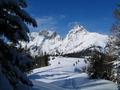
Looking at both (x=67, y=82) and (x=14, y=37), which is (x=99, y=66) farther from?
(x=14, y=37)

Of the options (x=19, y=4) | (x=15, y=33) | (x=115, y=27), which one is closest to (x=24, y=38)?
(x=15, y=33)

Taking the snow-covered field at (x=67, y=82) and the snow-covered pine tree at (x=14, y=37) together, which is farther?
the snow-covered field at (x=67, y=82)

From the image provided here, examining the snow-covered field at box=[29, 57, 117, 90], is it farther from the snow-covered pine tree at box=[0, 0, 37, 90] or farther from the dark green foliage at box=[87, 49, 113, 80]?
the snow-covered pine tree at box=[0, 0, 37, 90]

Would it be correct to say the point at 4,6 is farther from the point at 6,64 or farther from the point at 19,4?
the point at 6,64

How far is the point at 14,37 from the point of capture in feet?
36.9

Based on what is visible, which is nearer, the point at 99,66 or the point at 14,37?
the point at 14,37

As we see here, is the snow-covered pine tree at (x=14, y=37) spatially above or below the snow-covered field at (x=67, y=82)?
above

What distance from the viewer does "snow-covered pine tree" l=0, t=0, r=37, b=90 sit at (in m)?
10.7

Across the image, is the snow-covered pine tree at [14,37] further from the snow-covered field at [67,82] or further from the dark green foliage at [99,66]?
the dark green foliage at [99,66]

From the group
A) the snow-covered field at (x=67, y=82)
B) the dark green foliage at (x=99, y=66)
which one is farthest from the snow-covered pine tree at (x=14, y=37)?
the dark green foliage at (x=99, y=66)

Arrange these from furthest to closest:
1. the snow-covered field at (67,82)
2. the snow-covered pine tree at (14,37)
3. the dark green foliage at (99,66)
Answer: the dark green foliage at (99,66) → the snow-covered field at (67,82) → the snow-covered pine tree at (14,37)

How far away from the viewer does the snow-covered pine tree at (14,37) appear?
1072 cm

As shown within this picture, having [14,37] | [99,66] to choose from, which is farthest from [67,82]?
[14,37]

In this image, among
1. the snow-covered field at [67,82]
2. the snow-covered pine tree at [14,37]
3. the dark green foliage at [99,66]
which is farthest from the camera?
the dark green foliage at [99,66]
